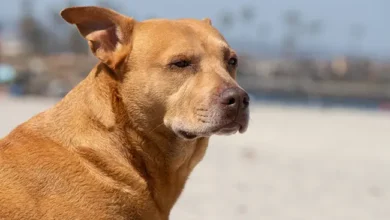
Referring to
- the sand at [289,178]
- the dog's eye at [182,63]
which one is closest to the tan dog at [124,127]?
the dog's eye at [182,63]

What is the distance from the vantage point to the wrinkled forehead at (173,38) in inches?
182

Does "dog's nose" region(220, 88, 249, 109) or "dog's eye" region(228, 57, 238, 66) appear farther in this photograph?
"dog's eye" region(228, 57, 238, 66)

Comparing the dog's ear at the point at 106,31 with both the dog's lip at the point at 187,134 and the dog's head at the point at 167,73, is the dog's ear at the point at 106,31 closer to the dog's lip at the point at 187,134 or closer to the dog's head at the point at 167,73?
the dog's head at the point at 167,73

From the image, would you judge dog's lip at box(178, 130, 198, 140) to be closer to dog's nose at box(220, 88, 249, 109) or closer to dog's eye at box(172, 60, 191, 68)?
dog's nose at box(220, 88, 249, 109)

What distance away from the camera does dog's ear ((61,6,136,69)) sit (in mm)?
4578

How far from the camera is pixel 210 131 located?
14.7 ft

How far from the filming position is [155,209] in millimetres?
4398

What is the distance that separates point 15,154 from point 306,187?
713 cm

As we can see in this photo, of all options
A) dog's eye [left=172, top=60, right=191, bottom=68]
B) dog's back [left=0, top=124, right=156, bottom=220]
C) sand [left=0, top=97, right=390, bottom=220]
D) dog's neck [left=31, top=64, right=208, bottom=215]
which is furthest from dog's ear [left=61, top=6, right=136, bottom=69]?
sand [left=0, top=97, right=390, bottom=220]

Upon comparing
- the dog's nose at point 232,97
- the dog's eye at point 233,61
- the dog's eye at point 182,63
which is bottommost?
the dog's eye at point 233,61

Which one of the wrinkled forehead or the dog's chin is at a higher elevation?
the wrinkled forehead

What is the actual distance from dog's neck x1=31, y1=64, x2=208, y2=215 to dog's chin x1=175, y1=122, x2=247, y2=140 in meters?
0.11

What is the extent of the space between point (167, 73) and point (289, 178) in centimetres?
735

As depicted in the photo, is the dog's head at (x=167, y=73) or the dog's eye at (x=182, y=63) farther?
the dog's eye at (x=182, y=63)
